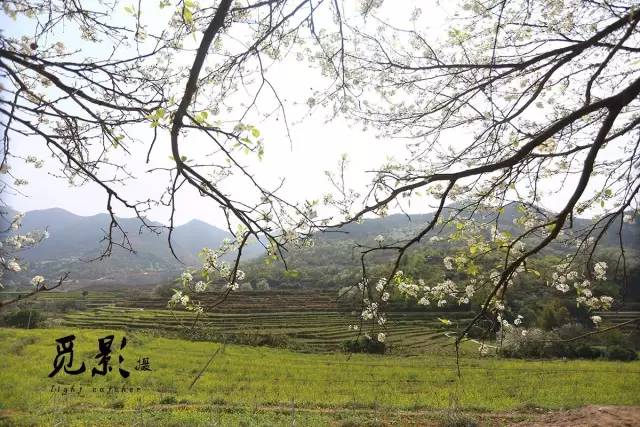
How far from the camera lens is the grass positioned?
35.9ft

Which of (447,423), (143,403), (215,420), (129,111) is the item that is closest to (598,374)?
(447,423)

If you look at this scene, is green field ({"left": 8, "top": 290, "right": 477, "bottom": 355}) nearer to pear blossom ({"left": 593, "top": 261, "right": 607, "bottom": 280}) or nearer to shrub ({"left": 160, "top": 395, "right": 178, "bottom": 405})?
shrub ({"left": 160, "top": 395, "right": 178, "bottom": 405})

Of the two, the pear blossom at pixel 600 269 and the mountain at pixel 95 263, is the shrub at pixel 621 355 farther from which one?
the mountain at pixel 95 263

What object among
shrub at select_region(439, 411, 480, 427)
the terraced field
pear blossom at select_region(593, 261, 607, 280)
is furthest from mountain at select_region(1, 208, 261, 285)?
pear blossom at select_region(593, 261, 607, 280)

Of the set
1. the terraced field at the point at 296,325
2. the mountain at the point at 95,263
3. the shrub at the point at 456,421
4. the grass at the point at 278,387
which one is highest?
the mountain at the point at 95,263

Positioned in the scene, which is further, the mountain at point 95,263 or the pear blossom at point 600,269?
the mountain at point 95,263

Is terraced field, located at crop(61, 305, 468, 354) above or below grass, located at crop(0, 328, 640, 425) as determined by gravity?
below

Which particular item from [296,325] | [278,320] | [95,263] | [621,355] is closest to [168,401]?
[296,325]

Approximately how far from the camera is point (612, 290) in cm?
3312

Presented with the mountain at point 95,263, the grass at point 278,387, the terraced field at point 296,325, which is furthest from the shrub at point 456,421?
the mountain at point 95,263

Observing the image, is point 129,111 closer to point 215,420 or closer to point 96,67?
point 96,67

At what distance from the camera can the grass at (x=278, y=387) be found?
11.0 meters

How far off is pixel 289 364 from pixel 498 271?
21.7 meters

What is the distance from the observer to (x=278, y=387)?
16797mm
